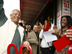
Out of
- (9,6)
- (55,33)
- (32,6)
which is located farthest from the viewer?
(32,6)

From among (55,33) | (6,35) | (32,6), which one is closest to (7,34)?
(6,35)

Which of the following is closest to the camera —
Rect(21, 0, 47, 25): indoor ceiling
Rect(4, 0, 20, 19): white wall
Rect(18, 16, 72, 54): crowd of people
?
Rect(18, 16, 72, 54): crowd of people

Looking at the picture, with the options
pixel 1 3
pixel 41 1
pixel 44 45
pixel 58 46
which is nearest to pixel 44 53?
pixel 44 45

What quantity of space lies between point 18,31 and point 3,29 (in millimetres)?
187

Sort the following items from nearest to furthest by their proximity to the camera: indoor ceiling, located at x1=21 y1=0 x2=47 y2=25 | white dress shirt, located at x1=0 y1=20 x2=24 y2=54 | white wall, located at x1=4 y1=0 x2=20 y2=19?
1. white dress shirt, located at x1=0 y1=20 x2=24 y2=54
2. white wall, located at x1=4 y1=0 x2=20 y2=19
3. indoor ceiling, located at x1=21 y1=0 x2=47 y2=25

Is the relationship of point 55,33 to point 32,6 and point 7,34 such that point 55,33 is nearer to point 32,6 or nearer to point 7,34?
point 7,34

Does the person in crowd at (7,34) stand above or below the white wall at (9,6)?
below

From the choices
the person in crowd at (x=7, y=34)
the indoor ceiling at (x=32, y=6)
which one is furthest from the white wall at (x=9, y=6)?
the indoor ceiling at (x=32, y=6)

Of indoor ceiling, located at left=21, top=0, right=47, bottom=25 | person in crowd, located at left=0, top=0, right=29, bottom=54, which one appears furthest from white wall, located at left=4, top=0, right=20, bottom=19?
indoor ceiling, located at left=21, top=0, right=47, bottom=25

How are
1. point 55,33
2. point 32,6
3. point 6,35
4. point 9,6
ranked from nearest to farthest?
1. point 6,35
2. point 55,33
3. point 9,6
4. point 32,6

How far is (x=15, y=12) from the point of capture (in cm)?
99

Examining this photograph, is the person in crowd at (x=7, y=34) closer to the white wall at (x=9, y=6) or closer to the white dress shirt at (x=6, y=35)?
the white dress shirt at (x=6, y=35)

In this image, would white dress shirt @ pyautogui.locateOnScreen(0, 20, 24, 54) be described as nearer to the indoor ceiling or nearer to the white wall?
the white wall

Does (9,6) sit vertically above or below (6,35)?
above
